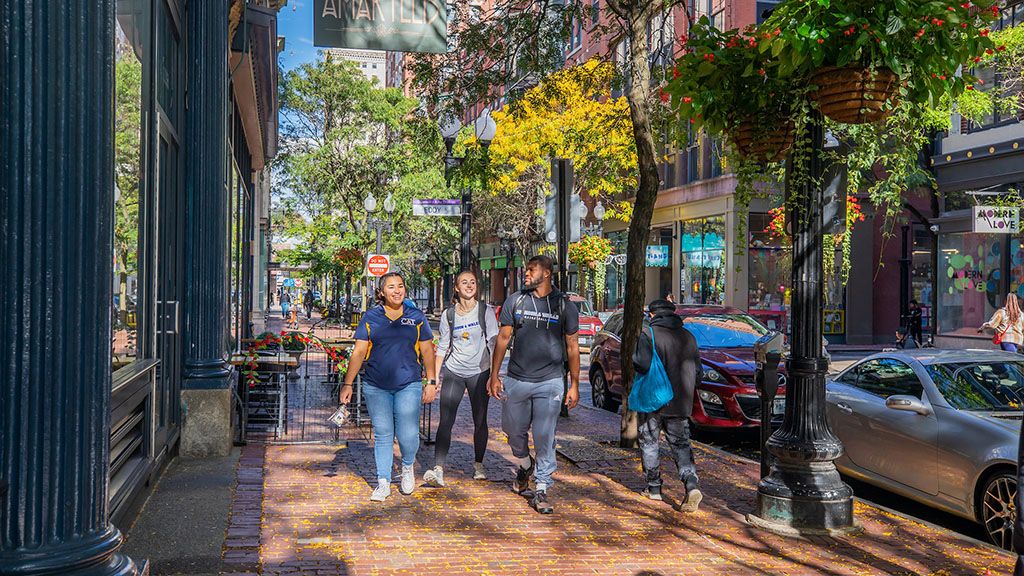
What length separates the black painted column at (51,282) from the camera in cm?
278

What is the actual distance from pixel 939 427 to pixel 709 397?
3.86m

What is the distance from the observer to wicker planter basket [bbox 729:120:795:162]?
6762 mm

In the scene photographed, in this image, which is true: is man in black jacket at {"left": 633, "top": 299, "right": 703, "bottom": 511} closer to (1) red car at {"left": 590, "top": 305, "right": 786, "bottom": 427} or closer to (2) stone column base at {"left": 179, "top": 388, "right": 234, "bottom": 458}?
(1) red car at {"left": 590, "top": 305, "right": 786, "bottom": 427}

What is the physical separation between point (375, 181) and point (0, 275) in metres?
37.2

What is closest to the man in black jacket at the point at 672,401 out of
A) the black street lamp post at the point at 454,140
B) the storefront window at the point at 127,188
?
the storefront window at the point at 127,188

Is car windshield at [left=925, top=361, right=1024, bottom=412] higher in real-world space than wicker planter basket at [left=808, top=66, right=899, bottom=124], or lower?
lower

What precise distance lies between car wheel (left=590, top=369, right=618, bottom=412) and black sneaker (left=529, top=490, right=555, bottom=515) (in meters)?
7.02

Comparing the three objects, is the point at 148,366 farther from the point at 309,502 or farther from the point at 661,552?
A: the point at 661,552

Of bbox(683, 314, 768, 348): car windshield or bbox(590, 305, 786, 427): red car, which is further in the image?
bbox(683, 314, 768, 348): car windshield

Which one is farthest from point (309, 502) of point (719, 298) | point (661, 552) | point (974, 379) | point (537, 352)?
point (719, 298)

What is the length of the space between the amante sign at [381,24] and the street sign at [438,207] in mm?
8374

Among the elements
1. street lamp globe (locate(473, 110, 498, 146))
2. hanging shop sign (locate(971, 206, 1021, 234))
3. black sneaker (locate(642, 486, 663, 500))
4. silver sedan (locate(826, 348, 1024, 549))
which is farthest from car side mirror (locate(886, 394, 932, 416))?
hanging shop sign (locate(971, 206, 1021, 234))

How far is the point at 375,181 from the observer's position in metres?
39.4

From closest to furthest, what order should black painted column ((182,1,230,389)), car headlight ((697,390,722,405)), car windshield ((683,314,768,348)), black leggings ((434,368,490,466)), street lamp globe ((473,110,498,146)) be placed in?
black leggings ((434,368,490,466))
black painted column ((182,1,230,389))
car headlight ((697,390,722,405))
car windshield ((683,314,768,348))
street lamp globe ((473,110,498,146))
